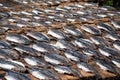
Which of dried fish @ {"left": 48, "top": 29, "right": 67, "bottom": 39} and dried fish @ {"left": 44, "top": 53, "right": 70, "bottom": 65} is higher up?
dried fish @ {"left": 48, "top": 29, "right": 67, "bottom": 39}

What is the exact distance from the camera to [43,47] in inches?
165

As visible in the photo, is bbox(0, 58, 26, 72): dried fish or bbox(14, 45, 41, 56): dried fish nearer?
bbox(0, 58, 26, 72): dried fish

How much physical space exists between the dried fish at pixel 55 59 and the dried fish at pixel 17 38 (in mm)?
457

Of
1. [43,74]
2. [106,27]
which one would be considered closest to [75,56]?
[43,74]

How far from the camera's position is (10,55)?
3832 millimetres

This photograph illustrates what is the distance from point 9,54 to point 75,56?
90 centimetres

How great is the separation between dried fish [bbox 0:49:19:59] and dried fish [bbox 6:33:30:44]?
0.34 meters

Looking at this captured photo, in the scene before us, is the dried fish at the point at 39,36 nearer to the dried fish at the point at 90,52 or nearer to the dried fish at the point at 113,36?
the dried fish at the point at 90,52

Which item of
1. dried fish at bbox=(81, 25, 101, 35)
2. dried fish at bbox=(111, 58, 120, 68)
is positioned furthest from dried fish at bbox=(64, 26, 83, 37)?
dried fish at bbox=(111, 58, 120, 68)

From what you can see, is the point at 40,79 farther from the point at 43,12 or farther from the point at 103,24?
the point at 43,12

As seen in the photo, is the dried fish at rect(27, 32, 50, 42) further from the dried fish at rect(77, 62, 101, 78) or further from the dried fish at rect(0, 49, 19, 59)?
the dried fish at rect(77, 62, 101, 78)

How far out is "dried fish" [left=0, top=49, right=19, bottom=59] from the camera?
379 centimetres

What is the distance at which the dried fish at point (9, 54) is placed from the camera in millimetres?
3787

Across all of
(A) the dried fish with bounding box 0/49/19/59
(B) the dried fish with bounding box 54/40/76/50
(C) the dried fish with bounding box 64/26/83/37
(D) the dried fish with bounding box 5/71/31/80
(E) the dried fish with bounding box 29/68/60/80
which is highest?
(C) the dried fish with bounding box 64/26/83/37
